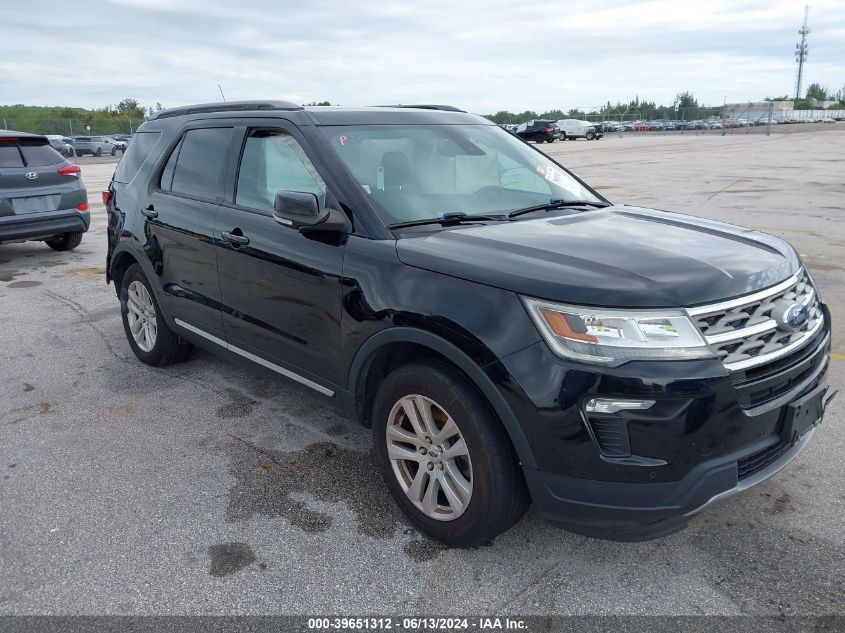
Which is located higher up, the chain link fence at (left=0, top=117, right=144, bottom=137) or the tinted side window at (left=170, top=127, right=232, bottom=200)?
the chain link fence at (left=0, top=117, right=144, bottom=137)

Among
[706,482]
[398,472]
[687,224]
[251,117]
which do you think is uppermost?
[251,117]

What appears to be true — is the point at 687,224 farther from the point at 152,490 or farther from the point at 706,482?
the point at 152,490

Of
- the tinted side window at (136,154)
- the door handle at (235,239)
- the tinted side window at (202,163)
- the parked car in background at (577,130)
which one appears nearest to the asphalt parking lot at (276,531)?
the door handle at (235,239)

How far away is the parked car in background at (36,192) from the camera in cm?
873

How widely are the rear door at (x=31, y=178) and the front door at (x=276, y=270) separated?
6.24 m

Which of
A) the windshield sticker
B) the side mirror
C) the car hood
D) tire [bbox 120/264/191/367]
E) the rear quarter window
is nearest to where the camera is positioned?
the car hood

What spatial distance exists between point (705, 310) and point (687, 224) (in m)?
1.11

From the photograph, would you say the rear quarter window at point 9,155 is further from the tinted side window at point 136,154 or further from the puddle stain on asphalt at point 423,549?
the puddle stain on asphalt at point 423,549

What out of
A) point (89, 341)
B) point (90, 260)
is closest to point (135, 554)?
point (89, 341)

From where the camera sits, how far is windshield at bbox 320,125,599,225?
3.40 m

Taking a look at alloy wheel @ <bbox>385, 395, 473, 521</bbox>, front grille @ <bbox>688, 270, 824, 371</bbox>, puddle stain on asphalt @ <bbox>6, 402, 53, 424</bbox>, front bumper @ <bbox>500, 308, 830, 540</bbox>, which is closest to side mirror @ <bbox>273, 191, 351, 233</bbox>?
alloy wheel @ <bbox>385, 395, 473, 521</bbox>

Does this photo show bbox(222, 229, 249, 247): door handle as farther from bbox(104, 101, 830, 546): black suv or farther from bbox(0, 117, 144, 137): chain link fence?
bbox(0, 117, 144, 137): chain link fence

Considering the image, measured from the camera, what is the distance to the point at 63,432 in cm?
416

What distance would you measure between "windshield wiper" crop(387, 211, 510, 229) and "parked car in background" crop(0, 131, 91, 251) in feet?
24.5
